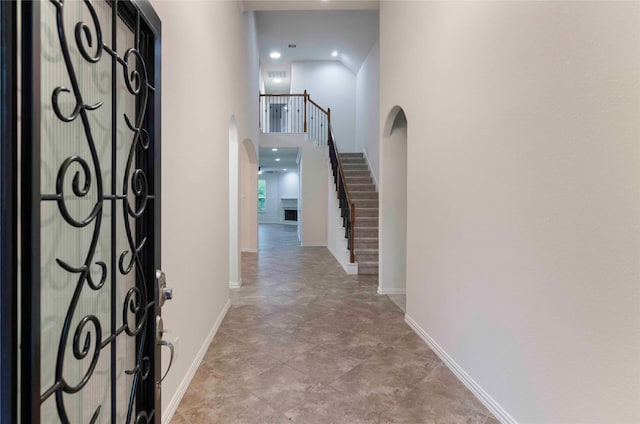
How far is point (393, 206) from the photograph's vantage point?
4.22 m

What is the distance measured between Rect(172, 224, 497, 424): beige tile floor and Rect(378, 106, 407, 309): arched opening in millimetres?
424

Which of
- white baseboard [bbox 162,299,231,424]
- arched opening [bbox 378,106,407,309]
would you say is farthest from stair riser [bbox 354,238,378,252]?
white baseboard [bbox 162,299,231,424]

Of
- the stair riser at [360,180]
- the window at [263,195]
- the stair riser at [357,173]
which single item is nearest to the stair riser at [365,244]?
the stair riser at [360,180]

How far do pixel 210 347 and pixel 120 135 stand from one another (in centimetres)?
212

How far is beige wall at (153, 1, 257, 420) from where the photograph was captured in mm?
1814

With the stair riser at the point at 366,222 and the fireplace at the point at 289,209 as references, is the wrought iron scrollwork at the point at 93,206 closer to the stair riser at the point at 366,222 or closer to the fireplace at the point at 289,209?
the stair riser at the point at 366,222

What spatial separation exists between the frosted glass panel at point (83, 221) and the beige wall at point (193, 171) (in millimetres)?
579

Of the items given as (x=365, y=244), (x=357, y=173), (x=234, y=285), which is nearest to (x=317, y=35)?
(x=357, y=173)

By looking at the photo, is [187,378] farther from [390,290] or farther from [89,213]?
[390,290]

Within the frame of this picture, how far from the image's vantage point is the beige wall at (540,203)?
46.9 inches

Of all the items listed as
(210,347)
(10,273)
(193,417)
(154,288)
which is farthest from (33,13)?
(210,347)

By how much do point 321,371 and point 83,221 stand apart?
6.45ft

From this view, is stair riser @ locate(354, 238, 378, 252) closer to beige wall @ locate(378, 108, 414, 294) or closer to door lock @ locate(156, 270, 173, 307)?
beige wall @ locate(378, 108, 414, 294)

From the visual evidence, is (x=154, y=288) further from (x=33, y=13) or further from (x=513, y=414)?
(x=513, y=414)
